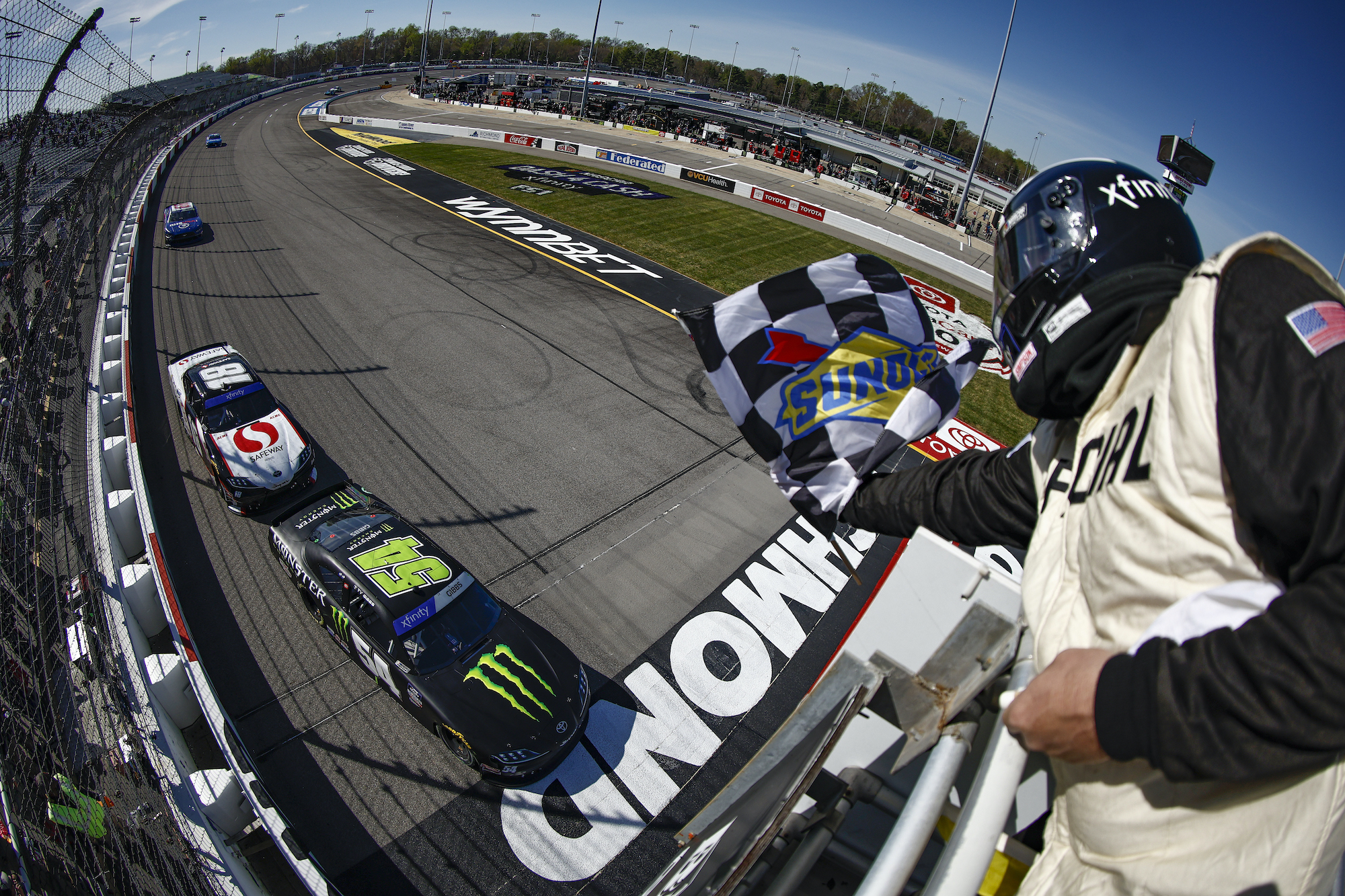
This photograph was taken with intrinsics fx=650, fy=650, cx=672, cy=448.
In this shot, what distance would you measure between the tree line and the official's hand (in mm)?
95746

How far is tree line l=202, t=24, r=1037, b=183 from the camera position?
9306 cm

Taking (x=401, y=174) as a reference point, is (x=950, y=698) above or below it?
below

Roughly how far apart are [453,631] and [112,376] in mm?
10122

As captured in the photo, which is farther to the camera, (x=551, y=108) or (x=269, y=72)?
(x=269, y=72)

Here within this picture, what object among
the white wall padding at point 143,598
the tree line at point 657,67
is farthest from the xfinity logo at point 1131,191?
the tree line at point 657,67

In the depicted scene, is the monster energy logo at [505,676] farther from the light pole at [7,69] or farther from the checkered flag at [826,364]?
the light pole at [7,69]

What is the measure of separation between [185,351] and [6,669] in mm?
11917

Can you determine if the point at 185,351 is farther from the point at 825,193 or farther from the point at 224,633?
the point at 825,193

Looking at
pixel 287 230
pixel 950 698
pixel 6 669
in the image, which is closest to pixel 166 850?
pixel 6 669

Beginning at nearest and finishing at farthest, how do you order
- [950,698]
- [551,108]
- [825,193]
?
1. [950,698]
2. [825,193]
3. [551,108]

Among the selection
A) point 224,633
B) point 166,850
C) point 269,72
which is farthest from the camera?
point 269,72

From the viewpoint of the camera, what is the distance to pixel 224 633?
28.6ft

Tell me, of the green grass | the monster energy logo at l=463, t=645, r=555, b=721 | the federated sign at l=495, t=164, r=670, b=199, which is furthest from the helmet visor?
the federated sign at l=495, t=164, r=670, b=199

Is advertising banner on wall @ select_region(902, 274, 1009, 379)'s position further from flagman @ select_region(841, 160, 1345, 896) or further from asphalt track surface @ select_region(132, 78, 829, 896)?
flagman @ select_region(841, 160, 1345, 896)
